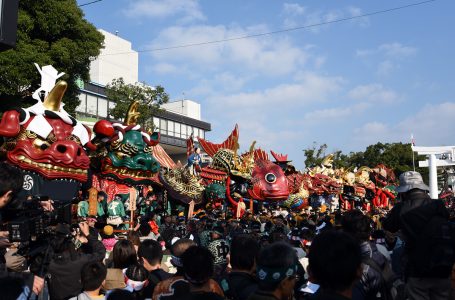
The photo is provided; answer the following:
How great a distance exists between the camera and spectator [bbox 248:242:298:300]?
2.68m

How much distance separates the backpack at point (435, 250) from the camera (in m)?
3.42

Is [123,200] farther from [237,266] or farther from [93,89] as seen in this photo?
[93,89]

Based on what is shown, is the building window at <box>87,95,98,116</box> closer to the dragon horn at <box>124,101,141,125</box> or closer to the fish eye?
the fish eye

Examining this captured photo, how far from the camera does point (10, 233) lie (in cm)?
305

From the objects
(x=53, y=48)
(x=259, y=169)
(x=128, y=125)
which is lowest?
(x=259, y=169)

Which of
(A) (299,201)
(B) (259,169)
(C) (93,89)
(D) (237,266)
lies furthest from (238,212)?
(C) (93,89)

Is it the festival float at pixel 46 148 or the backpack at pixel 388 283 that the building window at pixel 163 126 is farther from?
the backpack at pixel 388 283

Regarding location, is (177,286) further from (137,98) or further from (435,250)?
(137,98)

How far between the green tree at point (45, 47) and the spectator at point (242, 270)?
12647 millimetres

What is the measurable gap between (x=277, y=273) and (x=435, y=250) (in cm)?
146

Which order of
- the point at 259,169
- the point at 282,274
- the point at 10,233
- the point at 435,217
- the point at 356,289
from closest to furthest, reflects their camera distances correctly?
the point at 282,274
the point at 10,233
the point at 356,289
the point at 435,217
the point at 259,169

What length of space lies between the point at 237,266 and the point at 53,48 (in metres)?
14.3

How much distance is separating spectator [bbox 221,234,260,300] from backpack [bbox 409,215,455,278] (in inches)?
48.7

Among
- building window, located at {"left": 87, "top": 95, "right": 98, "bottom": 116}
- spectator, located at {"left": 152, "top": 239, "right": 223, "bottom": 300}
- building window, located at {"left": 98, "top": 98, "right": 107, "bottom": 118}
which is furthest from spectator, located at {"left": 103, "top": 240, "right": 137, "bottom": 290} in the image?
building window, located at {"left": 98, "top": 98, "right": 107, "bottom": 118}
